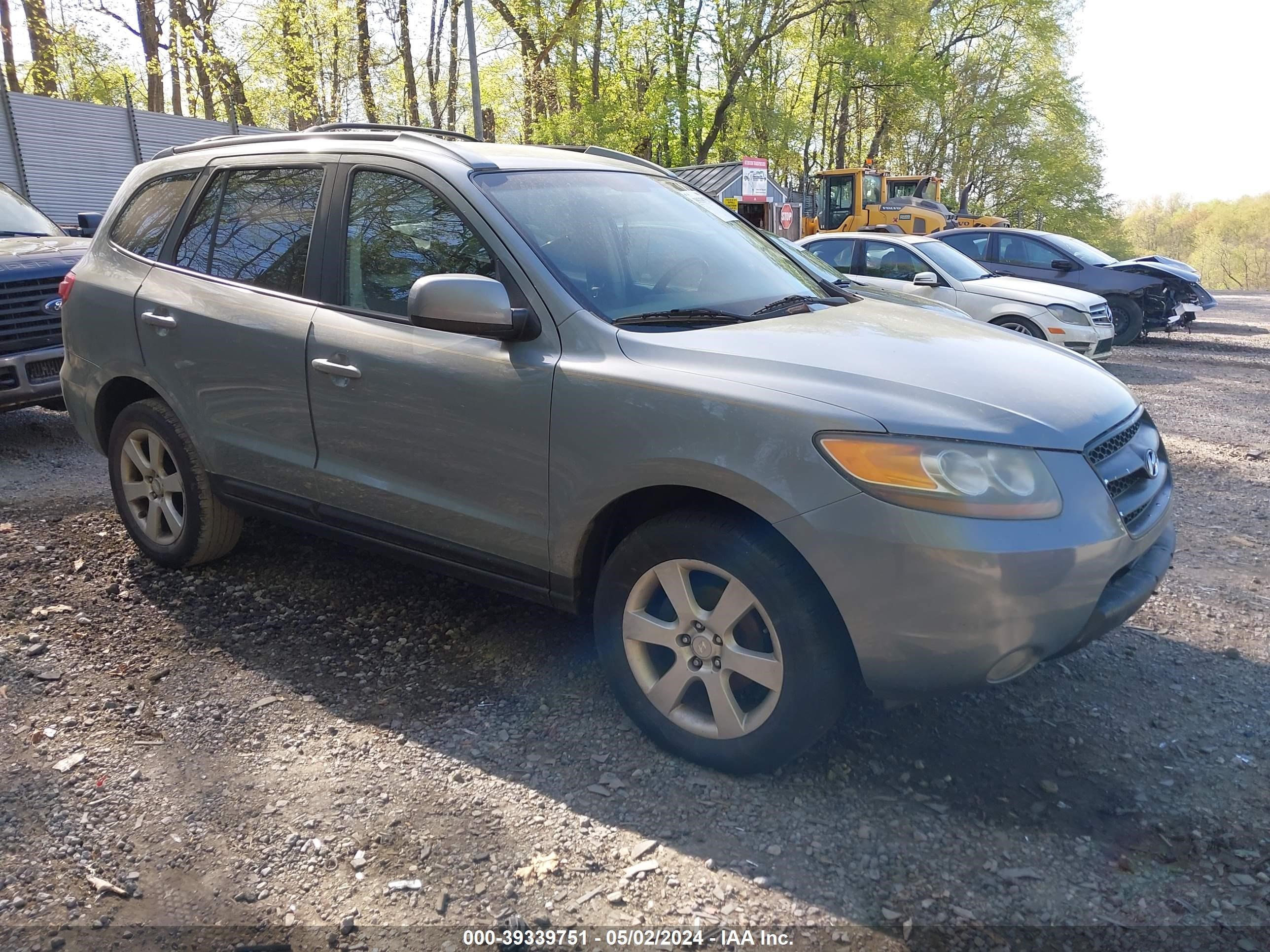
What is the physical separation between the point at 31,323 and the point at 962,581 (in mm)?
6458

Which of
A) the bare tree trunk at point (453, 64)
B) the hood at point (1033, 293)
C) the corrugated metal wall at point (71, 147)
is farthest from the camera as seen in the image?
the bare tree trunk at point (453, 64)

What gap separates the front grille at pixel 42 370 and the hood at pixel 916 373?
17.0 feet

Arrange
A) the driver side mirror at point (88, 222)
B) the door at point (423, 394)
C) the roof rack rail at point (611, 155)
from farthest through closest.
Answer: the driver side mirror at point (88, 222), the roof rack rail at point (611, 155), the door at point (423, 394)

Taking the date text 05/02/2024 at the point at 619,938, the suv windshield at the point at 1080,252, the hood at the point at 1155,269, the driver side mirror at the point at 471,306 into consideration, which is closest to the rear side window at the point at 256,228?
the driver side mirror at the point at 471,306

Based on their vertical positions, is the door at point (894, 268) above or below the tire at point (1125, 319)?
above

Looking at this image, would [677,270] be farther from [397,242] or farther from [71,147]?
[71,147]

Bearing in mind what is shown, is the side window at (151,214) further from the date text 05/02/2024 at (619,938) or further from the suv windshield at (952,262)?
the suv windshield at (952,262)

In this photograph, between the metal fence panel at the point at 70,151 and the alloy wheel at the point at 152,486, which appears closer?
the alloy wheel at the point at 152,486

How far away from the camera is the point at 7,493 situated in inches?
219

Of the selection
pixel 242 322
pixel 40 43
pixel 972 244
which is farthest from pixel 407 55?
pixel 242 322

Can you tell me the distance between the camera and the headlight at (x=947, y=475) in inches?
92.3

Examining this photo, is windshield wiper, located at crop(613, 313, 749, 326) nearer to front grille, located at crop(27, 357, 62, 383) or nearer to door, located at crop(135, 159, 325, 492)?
door, located at crop(135, 159, 325, 492)

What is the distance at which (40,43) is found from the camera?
88.9ft

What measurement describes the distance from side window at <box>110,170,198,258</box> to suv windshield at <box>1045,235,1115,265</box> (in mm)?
12407
